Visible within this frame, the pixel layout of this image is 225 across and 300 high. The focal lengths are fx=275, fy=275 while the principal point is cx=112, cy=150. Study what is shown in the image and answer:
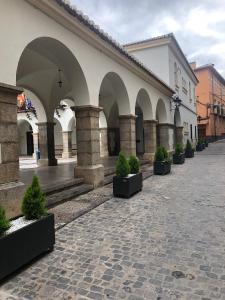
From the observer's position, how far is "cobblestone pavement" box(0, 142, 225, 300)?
308cm

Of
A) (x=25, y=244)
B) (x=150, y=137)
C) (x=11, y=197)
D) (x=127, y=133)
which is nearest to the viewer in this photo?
(x=25, y=244)

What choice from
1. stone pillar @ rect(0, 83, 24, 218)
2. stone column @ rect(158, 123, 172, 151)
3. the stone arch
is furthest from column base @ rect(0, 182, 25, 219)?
stone column @ rect(158, 123, 172, 151)

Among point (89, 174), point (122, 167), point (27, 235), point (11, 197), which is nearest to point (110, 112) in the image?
point (89, 174)

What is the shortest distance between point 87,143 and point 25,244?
4.87 meters

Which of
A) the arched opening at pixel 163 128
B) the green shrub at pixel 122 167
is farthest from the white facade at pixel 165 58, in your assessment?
the green shrub at pixel 122 167

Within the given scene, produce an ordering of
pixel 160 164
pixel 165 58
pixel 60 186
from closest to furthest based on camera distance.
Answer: pixel 60 186 < pixel 160 164 < pixel 165 58

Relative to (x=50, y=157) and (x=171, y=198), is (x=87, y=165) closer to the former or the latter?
(x=171, y=198)

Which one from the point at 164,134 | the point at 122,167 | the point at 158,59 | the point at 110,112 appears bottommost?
the point at 122,167

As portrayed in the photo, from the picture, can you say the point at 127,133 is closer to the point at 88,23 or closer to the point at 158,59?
the point at 88,23

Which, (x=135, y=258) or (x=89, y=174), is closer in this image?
(x=135, y=258)

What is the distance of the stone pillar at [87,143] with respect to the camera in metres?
8.14

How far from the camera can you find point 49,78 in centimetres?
1150

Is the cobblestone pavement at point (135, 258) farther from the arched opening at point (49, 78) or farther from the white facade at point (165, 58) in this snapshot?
the white facade at point (165, 58)

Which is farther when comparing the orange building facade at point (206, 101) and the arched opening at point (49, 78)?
the orange building facade at point (206, 101)
